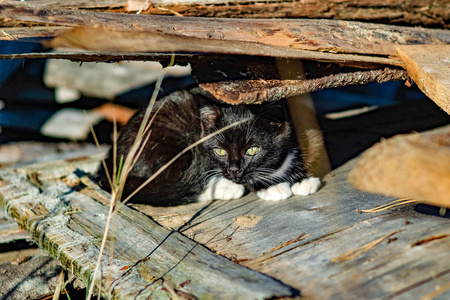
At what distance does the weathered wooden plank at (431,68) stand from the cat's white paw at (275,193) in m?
1.03

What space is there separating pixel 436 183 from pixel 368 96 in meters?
3.67

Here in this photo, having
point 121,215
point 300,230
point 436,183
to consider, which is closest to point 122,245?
point 121,215

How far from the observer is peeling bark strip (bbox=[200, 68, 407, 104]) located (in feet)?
7.91

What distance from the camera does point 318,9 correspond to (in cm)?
316

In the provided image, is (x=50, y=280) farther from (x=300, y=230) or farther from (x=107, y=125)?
(x=107, y=125)

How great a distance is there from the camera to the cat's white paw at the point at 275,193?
2.97m

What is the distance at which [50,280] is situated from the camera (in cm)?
284

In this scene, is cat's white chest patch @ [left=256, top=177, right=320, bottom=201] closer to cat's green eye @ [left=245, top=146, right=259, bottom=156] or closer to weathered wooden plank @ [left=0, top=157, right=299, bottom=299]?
cat's green eye @ [left=245, top=146, right=259, bottom=156]

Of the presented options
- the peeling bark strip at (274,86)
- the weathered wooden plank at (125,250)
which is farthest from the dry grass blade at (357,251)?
A: the peeling bark strip at (274,86)

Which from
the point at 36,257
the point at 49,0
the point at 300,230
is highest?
the point at 49,0

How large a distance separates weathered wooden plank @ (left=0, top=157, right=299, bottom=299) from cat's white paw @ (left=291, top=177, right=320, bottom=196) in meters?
0.96

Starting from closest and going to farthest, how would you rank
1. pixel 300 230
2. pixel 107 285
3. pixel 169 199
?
pixel 107 285, pixel 300 230, pixel 169 199

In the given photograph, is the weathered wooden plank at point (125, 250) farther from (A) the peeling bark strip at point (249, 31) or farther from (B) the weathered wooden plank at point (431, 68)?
(B) the weathered wooden plank at point (431, 68)

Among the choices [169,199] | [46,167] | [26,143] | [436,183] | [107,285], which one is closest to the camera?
[436,183]
